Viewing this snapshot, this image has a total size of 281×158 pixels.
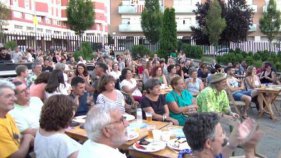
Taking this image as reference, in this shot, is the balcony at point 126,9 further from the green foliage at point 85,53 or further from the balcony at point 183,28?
the green foliage at point 85,53

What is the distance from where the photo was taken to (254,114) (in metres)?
10.6

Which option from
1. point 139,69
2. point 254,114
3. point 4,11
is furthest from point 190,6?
point 254,114

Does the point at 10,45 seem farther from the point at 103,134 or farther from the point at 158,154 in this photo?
the point at 103,134

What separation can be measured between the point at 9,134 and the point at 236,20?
31284mm

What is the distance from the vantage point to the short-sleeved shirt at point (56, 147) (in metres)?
3.43

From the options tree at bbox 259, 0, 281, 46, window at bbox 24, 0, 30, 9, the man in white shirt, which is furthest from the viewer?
window at bbox 24, 0, 30, 9

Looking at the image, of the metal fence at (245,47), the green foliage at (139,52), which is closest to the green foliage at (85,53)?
the green foliage at (139,52)

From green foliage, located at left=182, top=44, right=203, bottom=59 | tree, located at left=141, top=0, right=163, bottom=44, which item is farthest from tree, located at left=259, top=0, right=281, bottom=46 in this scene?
green foliage, located at left=182, top=44, right=203, bottom=59

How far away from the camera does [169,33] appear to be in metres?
21.9

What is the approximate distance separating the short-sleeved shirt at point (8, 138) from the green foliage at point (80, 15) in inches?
1125

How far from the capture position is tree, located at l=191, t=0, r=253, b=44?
3306 cm

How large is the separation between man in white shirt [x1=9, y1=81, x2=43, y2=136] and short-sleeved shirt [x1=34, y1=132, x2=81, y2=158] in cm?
98

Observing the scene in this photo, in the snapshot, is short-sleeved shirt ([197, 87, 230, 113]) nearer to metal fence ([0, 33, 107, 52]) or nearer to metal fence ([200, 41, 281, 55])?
metal fence ([0, 33, 107, 52])

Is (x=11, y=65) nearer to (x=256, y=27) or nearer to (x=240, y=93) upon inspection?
(x=240, y=93)
